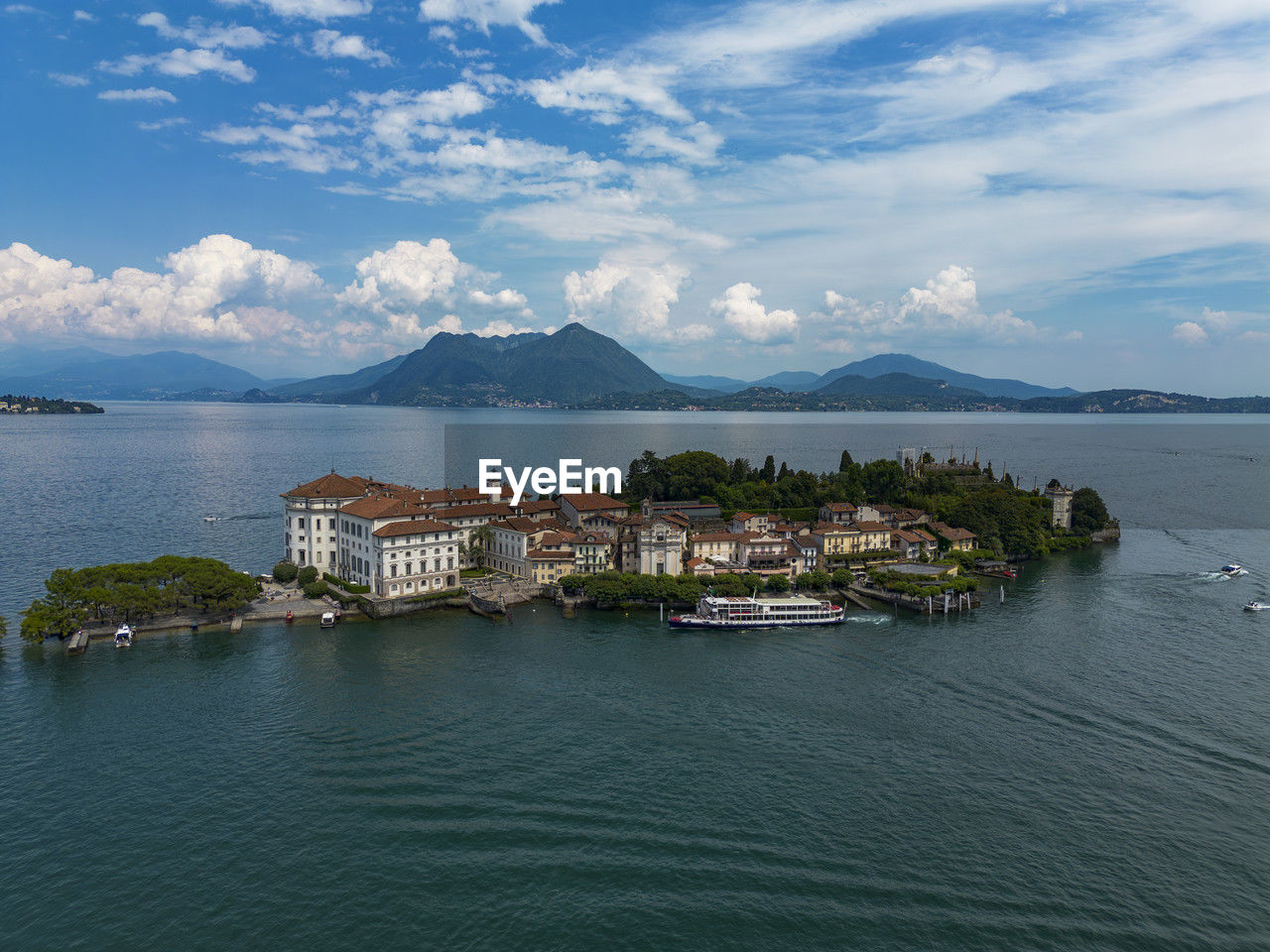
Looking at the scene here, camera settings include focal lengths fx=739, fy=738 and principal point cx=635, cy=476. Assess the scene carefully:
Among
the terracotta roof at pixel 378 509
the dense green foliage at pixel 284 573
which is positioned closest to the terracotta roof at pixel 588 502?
the terracotta roof at pixel 378 509

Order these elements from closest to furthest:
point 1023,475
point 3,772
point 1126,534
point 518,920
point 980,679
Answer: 1. point 518,920
2. point 3,772
3. point 980,679
4. point 1126,534
5. point 1023,475

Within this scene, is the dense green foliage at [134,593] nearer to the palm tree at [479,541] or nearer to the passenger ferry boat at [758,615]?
the palm tree at [479,541]

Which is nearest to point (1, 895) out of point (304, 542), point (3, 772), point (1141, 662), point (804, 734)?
point (3, 772)

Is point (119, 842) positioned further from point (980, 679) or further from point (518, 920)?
point (980, 679)

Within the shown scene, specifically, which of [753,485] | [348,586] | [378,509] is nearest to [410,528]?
[378,509]

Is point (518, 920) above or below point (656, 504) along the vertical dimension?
below

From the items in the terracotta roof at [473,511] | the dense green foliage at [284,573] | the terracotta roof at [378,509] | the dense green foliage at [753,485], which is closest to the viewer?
the terracotta roof at [378,509]
